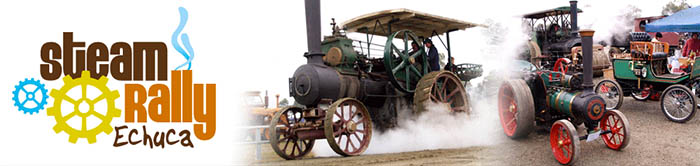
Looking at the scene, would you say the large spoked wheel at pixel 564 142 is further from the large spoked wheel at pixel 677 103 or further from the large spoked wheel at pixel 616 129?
the large spoked wheel at pixel 677 103

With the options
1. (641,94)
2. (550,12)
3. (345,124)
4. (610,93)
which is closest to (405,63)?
(345,124)

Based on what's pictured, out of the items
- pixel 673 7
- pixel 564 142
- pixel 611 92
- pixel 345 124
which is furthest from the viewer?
pixel 673 7

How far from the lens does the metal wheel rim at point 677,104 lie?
6184 mm

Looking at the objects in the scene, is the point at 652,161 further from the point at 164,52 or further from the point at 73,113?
the point at 73,113

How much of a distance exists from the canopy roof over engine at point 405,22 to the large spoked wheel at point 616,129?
235 cm

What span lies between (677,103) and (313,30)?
4764 mm

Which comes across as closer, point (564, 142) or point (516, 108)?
point (564, 142)

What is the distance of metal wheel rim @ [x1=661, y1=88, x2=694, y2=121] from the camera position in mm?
6184

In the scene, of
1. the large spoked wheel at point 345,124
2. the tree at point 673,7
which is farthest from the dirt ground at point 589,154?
the tree at point 673,7

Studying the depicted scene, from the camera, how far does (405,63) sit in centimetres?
646

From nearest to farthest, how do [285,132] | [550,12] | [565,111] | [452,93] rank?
[565,111] < [285,132] < [452,93] < [550,12]

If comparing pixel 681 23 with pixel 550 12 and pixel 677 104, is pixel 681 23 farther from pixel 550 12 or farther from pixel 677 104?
pixel 550 12

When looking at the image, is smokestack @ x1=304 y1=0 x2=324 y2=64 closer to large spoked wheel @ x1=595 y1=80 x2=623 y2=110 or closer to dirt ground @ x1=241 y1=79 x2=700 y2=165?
dirt ground @ x1=241 y1=79 x2=700 y2=165

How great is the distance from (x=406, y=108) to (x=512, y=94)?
217 centimetres
